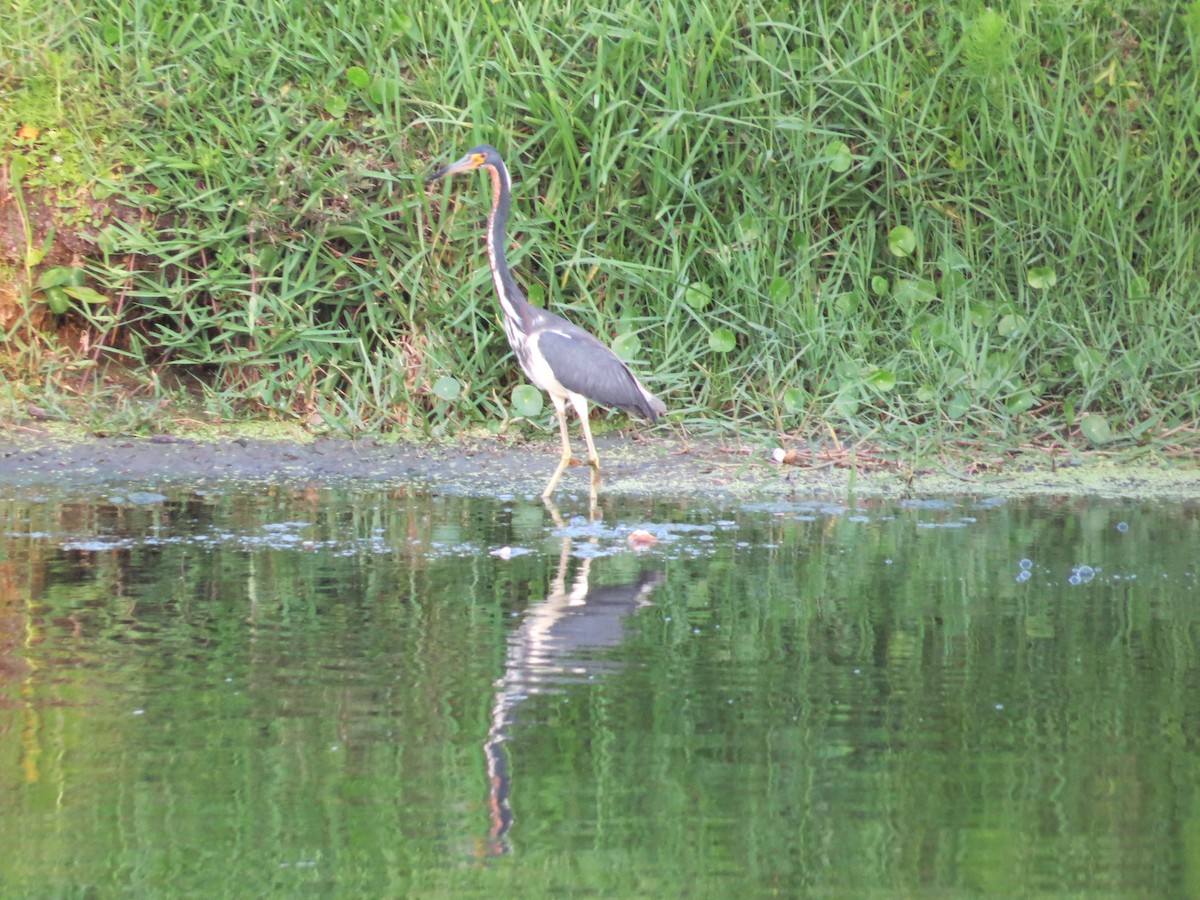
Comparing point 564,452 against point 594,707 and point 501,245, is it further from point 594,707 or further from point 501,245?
point 594,707

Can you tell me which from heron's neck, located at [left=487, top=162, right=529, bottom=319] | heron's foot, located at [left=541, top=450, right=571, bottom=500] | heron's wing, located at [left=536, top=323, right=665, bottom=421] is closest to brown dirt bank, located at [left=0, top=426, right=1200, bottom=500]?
heron's foot, located at [left=541, top=450, right=571, bottom=500]

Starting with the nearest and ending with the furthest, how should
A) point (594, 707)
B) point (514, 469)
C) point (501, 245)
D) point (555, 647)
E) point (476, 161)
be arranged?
point (594, 707)
point (555, 647)
point (514, 469)
point (501, 245)
point (476, 161)

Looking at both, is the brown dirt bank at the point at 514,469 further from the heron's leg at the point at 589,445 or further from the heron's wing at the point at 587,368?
the heron's wing at the point at 587,368

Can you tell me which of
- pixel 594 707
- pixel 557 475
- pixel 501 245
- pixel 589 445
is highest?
pixel 501 245

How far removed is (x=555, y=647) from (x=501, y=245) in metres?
3.36

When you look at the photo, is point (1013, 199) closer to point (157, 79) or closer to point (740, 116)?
point (740, 116)

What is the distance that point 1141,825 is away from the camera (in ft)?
10.1

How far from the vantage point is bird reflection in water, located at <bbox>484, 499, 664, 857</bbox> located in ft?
10.6

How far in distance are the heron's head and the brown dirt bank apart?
117cm

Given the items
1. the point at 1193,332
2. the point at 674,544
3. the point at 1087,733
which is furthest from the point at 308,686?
the point at 1193,332

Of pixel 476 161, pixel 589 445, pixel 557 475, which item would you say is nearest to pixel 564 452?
pixel 589 445

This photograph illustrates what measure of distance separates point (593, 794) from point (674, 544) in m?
2.56

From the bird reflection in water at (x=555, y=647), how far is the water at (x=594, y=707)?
0.04 feet

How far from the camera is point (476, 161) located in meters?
7.50
